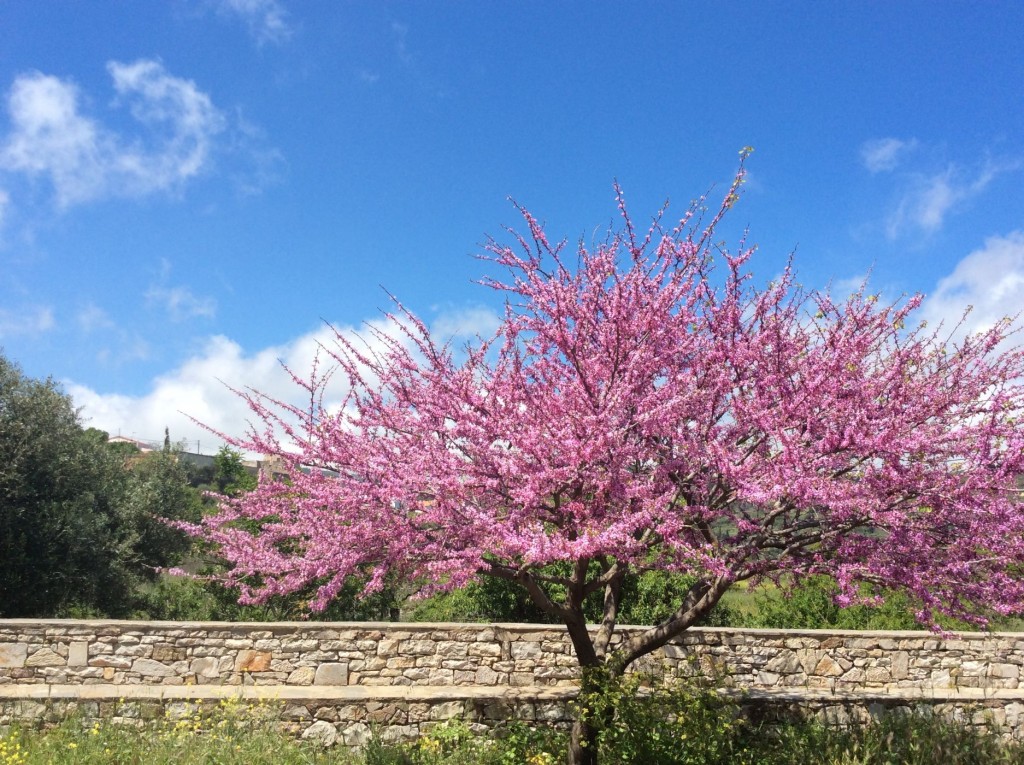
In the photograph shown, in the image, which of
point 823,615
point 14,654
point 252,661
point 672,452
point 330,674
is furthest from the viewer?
point 823,615

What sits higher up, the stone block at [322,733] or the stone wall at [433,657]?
the stone wall at [433,657]

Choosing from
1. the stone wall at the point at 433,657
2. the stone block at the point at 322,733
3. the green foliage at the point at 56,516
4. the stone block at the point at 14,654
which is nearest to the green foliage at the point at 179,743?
the stone block at the point at 322,733

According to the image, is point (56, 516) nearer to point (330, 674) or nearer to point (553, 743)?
point (330, 674)

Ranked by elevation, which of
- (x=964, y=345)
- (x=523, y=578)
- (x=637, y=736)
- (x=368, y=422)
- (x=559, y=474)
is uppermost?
(x=964, y=345)

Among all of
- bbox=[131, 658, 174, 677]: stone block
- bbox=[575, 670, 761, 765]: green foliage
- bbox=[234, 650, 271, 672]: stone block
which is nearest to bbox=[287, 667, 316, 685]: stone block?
bbox=[234, 650, 271, 672]: stone block

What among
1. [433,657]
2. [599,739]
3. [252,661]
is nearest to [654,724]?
[599,739]

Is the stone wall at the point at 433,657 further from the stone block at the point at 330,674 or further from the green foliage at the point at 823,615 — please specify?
the green foliage at the point at 823,615

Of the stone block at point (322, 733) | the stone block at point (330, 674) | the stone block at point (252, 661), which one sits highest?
the stone block at point (252, 661)

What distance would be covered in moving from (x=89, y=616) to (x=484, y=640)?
1005 centimetres

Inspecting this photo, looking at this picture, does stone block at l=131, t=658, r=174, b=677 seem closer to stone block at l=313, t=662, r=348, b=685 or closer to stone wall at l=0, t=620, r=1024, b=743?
stone wall at l=0, t=620, r=1024, b=743

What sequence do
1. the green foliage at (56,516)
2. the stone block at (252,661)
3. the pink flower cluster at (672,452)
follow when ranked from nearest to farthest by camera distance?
the pink flower cluster at (672,452)
the stone block at (252,661)
the green foliage at (56,516)

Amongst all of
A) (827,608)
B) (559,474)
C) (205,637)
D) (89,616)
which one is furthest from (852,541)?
(89,616)

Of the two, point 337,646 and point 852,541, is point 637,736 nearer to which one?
point 852,541

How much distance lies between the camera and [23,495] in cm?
1446
